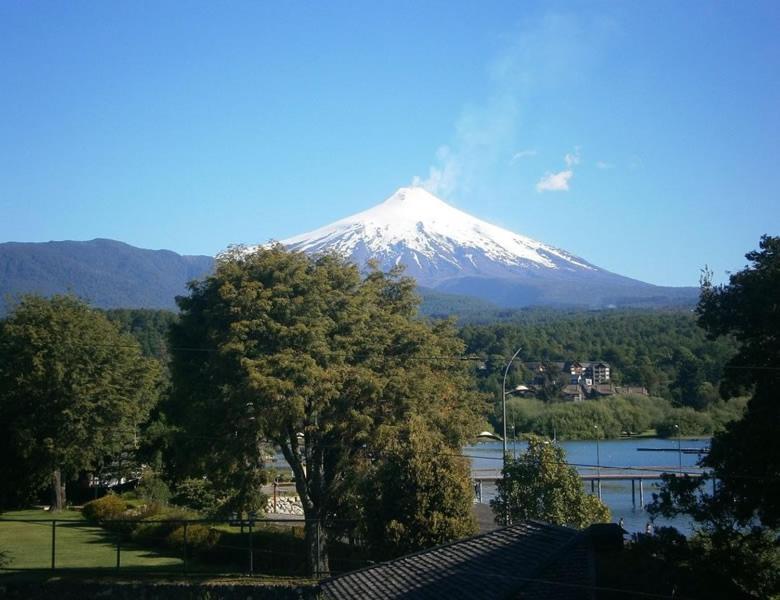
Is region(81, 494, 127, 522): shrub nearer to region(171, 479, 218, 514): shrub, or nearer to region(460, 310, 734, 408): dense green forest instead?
region(171, 479, 218, 514): shrub

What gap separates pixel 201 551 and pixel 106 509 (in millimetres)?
10731

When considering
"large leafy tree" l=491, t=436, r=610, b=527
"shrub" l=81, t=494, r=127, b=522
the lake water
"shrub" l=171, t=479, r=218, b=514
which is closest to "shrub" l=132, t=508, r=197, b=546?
"shrub" l=81, t=494, r=127, b=522

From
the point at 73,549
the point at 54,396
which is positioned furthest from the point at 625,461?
the point at 54,396

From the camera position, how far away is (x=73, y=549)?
33.0 metres

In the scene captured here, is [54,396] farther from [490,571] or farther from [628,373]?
[490,571]

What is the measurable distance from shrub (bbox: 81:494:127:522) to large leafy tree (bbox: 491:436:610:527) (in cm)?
1795

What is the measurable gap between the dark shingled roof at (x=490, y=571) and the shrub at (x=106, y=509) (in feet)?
76.0

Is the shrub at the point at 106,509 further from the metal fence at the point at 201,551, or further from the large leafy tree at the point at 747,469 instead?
the large leafy tree at the point at 747,469

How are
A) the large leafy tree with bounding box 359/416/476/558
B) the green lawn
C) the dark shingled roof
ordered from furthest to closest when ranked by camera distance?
the green lawn
the large leafy tree with bounding box 359/416/476/558
the dark shingled roof

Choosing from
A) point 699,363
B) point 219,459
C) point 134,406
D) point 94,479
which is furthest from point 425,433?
point 94,479

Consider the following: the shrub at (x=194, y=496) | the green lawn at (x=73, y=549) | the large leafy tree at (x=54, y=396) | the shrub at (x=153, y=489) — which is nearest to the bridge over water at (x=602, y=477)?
the shrub at (x=194, y=496)

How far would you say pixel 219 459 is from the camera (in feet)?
93.0

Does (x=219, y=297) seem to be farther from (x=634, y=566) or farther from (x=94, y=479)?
(x=94, y=479)

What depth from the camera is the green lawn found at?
98.0ft
